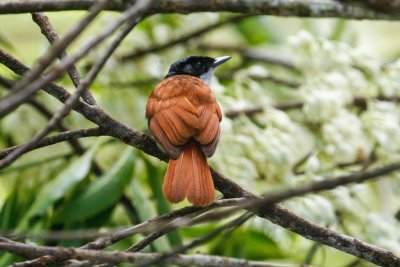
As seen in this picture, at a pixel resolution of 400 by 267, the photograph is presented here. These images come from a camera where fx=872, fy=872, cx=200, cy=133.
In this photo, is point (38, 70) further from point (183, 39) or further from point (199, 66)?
point (183, 39)

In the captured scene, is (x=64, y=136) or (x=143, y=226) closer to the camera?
(x=143, y=226)

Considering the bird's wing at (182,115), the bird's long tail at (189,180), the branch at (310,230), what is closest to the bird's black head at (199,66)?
the bird's wing at (182,115)

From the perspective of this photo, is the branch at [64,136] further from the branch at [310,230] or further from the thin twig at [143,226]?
the thin twig at [143,226]

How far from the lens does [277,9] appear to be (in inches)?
133

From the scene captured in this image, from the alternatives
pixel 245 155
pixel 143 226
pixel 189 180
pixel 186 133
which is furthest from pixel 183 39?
pixel 143 226

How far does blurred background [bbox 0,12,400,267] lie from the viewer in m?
4.58

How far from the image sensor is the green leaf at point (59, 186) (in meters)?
4.47

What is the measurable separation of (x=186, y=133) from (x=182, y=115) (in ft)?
0.69

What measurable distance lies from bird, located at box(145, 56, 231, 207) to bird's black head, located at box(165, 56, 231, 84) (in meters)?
0.43

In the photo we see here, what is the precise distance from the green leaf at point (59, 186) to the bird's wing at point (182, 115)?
714mm

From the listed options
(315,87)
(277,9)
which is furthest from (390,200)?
(277,9)

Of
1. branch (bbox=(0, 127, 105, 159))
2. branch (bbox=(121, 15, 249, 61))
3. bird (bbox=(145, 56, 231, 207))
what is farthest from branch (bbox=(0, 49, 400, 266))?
branch (bbox=(121, 15, 249, 61))

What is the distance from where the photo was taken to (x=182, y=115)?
3830 millimetres

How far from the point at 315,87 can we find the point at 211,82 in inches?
23.8
